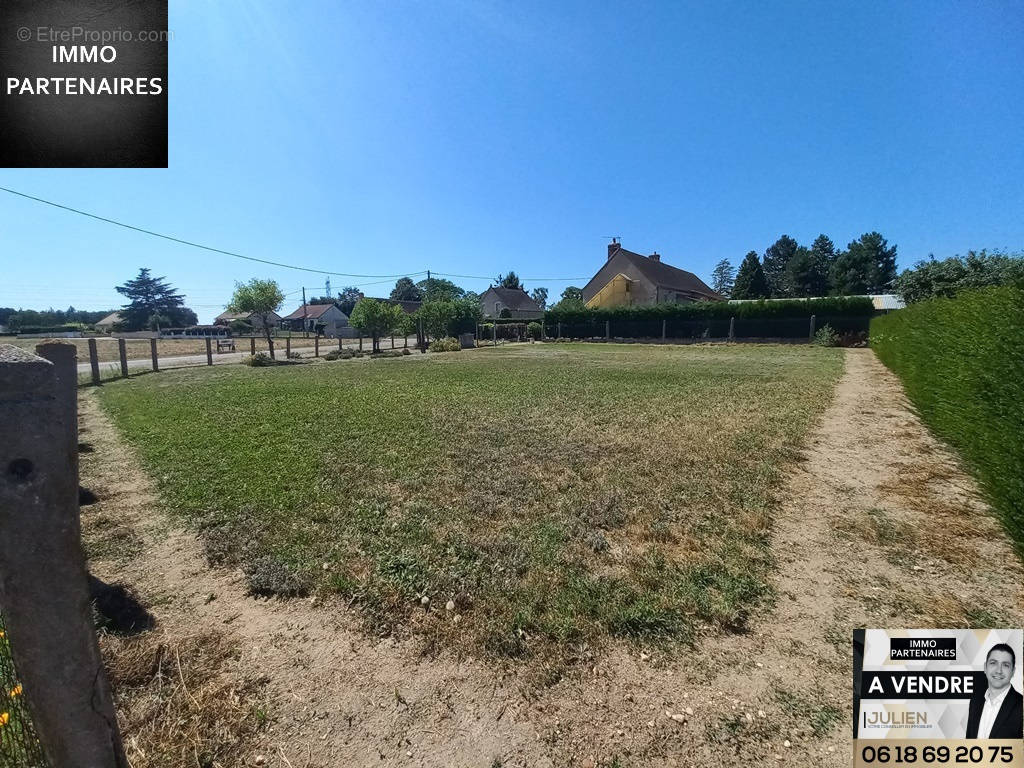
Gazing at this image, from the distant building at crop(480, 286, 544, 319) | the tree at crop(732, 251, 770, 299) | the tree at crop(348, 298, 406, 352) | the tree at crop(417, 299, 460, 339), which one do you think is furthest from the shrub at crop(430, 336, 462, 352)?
the tree at crop(732, 251, 770, 299)

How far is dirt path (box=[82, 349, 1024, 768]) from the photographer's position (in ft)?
5.80

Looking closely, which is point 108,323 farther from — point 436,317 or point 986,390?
point 986,390

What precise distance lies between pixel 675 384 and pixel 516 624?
10.3m

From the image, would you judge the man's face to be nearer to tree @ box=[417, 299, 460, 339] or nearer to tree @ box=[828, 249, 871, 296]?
tree @ box=[417, 299, 460, 339]

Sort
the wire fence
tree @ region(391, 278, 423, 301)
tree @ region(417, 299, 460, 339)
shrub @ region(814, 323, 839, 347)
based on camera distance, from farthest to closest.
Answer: tree @ region(391, 278, 423, 301)
tree @ region(417, 299, 460, 339)
shrub @ region(814, 323, 839, 347)
the wire fence

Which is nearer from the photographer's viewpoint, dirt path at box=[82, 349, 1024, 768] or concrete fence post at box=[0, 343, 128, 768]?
concrete fence post at box=[0, 343, 128, 768]

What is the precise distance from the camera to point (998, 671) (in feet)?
5.63

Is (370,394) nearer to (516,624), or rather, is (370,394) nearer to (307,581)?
(307,581)

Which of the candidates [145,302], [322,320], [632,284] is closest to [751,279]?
[632,284]

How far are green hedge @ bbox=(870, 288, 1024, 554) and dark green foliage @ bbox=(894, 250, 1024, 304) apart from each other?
1689 cm

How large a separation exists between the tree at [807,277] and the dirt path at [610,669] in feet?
216

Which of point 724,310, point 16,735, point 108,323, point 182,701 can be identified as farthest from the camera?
point 108,323

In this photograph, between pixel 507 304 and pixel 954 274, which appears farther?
pixel 507 304

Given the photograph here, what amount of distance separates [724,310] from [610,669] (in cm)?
3274
